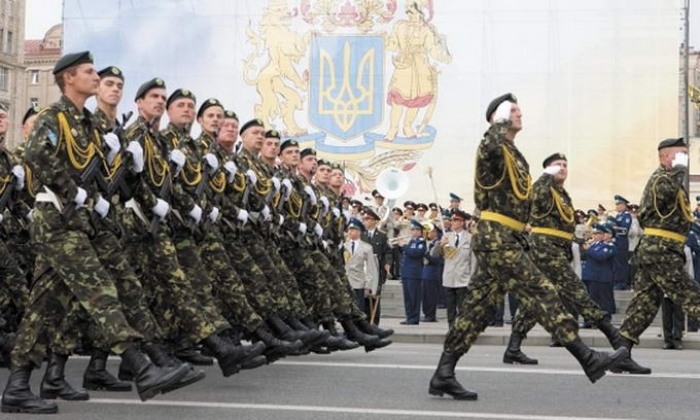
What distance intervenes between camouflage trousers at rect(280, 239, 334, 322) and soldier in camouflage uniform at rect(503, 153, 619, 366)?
1653 millimetres

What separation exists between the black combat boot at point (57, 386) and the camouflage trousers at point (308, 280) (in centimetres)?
360

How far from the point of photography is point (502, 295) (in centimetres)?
786

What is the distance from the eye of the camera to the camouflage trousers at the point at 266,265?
32.2 ft

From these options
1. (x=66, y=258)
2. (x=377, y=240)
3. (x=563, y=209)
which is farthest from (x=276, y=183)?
(x=377, y=240)

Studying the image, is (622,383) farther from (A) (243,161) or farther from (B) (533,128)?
(B) (533,128)

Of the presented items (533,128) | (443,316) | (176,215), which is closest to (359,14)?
(533,128)

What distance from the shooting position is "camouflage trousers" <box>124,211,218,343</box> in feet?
25.6

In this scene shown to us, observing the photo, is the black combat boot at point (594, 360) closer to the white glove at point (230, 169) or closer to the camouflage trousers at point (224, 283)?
the camouflage trousers at point (224, 283)

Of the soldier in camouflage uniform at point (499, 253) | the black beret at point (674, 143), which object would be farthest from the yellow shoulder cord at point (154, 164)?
the black beret at point (674, 143)

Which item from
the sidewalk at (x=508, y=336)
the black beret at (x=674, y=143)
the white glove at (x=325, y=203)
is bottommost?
the sidewalk at (x=508, y=336)

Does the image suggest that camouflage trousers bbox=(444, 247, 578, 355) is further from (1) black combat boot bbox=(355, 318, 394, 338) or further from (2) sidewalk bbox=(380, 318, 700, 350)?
(2) sidewalk bbox=(380, 318, 700, 350)

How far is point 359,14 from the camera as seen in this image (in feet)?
120

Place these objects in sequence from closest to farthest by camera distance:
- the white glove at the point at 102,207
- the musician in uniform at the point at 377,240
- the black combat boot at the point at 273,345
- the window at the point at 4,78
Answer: the white glove at the point at 102,207 → the black combat boot at the point at 273,345 → the musician in uniform at the point at 377,240 → the window at the point at 4,78

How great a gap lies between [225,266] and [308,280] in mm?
2000
